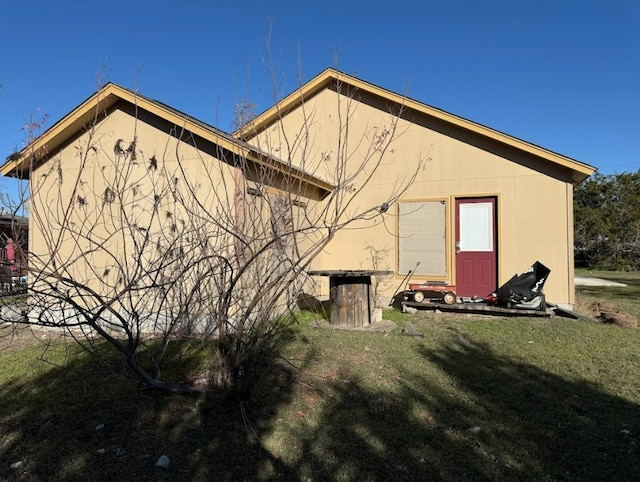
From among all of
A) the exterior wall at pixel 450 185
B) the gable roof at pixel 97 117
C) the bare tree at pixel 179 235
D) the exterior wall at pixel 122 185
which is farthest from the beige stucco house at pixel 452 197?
the exterior wall at pixel 122 185

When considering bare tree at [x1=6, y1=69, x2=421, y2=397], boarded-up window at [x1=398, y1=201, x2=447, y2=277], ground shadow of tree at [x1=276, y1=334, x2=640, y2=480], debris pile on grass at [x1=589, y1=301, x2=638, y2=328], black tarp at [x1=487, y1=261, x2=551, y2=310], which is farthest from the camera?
boarded-up window at [x1=398, y1=201, x2=447, y2=277]

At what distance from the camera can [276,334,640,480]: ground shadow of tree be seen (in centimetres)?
→ 288

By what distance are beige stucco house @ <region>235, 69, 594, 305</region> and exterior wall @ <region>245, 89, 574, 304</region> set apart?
0.02 metres

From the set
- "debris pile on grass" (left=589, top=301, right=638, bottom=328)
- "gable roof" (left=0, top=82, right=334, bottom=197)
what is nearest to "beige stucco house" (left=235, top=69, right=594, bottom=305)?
"debris pile on grass" (left=589, top=301, right=638, bottom=328)

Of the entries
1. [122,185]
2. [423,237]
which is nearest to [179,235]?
[122,185]

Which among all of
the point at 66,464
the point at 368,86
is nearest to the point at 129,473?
the point at 66,464

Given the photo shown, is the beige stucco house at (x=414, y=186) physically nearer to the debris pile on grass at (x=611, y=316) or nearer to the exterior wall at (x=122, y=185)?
the exterior wall at (x=122, y=185)

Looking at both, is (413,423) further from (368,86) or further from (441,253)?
(368,86)

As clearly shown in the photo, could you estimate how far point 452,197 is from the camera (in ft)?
31.2

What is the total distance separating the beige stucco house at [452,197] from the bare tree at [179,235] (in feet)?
1.39

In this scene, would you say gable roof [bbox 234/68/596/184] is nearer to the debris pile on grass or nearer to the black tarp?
the black tarp

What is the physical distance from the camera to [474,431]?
11.3 feet

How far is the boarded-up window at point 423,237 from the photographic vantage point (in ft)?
31.6

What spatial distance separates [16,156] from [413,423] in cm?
479
